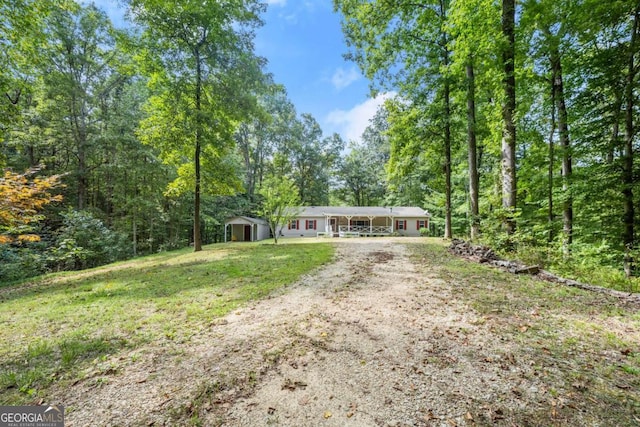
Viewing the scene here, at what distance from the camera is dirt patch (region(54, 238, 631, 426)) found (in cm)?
207

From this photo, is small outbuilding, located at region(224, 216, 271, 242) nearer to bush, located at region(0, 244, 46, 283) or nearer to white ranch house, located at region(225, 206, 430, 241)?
white ranch house, located at region(225, 206, 430, 241)

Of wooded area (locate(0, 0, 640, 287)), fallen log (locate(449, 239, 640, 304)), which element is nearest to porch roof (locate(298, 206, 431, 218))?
wooded area (locate(0, 0, 640, 287))

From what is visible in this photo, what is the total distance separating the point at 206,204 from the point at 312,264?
1885cm

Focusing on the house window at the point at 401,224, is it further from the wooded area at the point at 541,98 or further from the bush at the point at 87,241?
the bush at the point at 87,241

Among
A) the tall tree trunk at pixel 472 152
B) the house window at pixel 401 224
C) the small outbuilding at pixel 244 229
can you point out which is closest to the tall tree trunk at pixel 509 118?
the tall tree trunk at pixel 472 152

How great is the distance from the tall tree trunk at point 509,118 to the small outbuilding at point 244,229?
2076cm

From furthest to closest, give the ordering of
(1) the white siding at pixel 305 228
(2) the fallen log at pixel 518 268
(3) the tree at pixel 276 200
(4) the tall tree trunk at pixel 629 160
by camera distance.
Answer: (1) the white siding at pixel 305 228 → (3) the tree at pixel 276 200 → (4) the tall tree trunk at pixel 629 160 → (2) the fallen log at pixel 518 268

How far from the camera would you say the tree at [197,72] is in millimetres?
11195

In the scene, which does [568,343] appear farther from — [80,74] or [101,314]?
[80,74]

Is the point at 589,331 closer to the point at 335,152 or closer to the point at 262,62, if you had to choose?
the point at 262,62

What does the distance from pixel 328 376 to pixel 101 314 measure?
4.24m

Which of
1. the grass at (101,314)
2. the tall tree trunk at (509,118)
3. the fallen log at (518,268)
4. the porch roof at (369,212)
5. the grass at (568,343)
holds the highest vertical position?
the tall tree trunk at (509,118)

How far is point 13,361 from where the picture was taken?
9.87 feet

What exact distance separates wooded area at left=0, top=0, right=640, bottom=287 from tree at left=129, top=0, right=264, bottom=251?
6 cm
